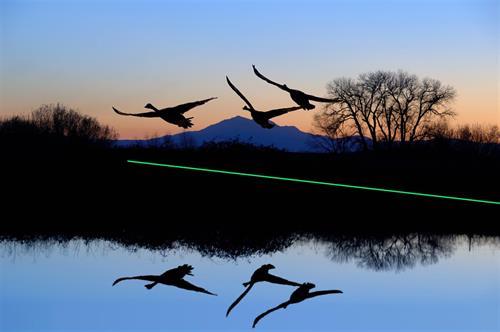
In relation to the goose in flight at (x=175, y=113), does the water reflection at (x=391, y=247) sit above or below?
below

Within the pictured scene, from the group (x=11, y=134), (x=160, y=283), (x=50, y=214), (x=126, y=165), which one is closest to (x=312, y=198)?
(x=126, y=165)

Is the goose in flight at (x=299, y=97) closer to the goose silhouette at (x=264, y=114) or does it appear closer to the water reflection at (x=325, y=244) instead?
the goose silhouette at (x=264, y=114)

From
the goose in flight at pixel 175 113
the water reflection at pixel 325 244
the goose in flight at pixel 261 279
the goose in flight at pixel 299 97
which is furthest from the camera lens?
the water reflection at pixel 325 244

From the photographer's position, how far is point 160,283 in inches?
168

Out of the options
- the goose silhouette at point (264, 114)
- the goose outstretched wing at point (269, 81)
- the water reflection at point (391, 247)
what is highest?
the goose outstretched wing at point (269, 81)

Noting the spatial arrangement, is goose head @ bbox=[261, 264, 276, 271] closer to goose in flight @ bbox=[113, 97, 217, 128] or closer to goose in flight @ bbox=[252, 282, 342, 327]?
goose in flight @ bbox=[252, 282, 342, 327]

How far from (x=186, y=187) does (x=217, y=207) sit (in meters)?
1.59

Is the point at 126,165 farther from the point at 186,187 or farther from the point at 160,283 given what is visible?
the point at 160,283

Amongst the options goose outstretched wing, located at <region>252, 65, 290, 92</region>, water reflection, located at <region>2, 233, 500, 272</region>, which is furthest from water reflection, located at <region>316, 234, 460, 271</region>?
goose outstretched wing, located at <region>252, 65, 290, 92</region>

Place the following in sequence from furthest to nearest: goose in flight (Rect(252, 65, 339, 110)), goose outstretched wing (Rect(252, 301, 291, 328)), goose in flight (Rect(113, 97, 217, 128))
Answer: goose in flight (Rect(113, 97, 217, 128))
goose in flight (Rect(252, 65, 339, 110))
goose outstretched wing (Rect(252, 301, 291, 328))

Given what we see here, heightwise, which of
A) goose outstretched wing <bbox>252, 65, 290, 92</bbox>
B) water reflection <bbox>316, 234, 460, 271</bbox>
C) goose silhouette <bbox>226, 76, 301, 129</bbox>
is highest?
goose outstretched wing <bbox>252, 65, 290, 92</bbox>

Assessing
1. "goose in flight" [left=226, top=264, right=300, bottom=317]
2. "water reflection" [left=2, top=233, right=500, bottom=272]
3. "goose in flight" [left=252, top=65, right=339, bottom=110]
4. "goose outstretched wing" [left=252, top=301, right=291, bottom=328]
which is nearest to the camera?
"goose outstretched wing" [left=252, top=301, right=291, bottom=328]

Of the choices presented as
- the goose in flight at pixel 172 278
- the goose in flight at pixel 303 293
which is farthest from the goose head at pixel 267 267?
the goose in flight at pixel 172 278

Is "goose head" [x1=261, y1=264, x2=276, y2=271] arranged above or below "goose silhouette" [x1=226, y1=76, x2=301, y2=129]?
below
